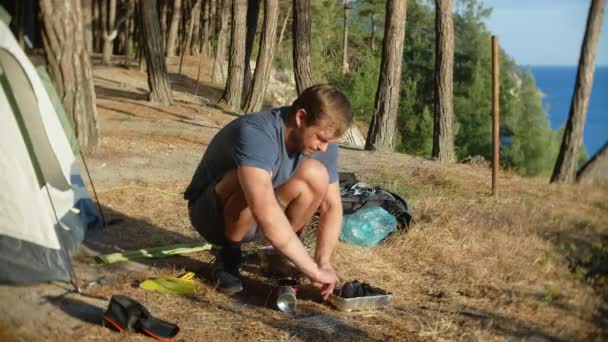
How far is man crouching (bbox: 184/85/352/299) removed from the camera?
301 centimetres

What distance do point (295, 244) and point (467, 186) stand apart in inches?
170

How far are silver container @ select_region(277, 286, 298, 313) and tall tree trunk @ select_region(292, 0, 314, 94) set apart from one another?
8.61 meters

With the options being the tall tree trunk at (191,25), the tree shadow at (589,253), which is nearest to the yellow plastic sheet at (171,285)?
the tree shadow at (589,253)

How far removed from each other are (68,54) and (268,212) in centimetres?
409

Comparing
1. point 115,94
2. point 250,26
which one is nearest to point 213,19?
point 250,26

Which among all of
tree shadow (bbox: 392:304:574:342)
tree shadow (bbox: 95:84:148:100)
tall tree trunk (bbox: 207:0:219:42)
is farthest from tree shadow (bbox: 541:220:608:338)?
tall tree trunk (bbox: 207:0:219:42)

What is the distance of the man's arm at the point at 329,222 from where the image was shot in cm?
337

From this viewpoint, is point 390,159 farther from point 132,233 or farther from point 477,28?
point 477,28

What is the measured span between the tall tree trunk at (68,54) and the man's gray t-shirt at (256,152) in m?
3.28

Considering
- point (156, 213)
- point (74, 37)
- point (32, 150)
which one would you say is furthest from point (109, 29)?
point (32, 150)

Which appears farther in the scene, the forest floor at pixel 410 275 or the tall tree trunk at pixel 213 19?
the tall tree trunk at pixel 213 19

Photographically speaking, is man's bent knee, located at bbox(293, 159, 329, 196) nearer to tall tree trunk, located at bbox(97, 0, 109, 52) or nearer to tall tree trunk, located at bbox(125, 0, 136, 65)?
tall tree trunk, located at bbox(125, 0, 136, 65)

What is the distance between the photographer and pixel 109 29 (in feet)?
69.3

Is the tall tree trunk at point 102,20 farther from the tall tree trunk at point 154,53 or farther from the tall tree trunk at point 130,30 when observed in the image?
the tall tree trunk at point 154,53
